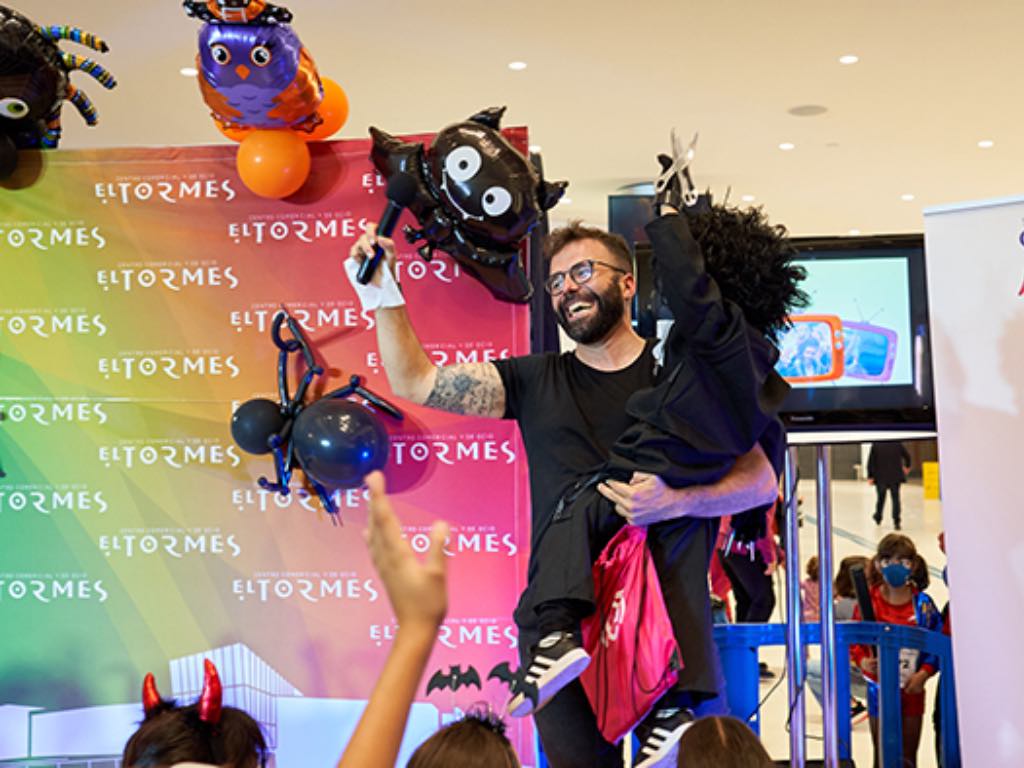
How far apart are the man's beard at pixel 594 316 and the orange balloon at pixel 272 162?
2.60 feet

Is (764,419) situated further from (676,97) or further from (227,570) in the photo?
(676,97)

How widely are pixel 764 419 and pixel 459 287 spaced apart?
0.94m

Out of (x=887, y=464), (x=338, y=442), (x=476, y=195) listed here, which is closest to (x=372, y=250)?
(x=476, y=195)

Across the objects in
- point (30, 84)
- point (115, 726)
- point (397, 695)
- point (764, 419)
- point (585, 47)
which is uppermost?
point (585, 47)

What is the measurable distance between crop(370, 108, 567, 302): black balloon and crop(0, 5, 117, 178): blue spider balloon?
2.67ft

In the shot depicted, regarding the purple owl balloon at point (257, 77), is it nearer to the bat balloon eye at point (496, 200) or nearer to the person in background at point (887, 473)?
the bat balloon eye at point (496, 200)

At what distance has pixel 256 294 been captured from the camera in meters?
2.68

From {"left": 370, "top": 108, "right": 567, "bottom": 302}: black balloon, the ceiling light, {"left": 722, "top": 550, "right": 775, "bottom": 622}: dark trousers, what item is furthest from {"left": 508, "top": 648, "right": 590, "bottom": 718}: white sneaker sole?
the ceiling light

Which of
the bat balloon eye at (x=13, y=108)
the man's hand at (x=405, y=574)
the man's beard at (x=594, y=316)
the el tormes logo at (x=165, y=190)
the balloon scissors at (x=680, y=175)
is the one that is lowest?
the man's hand at (x=405, y=574)

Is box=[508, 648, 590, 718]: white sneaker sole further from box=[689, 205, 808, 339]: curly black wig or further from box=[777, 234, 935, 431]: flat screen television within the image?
box=[777, 234, 935, 431]: flat screen television

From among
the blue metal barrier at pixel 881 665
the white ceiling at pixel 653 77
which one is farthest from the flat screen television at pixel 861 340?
the white ceiling at pixel 653 77

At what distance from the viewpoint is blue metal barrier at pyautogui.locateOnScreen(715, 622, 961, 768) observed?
3.10m

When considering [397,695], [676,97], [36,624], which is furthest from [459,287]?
[676,97]

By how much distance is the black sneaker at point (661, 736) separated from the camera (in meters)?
1.93
